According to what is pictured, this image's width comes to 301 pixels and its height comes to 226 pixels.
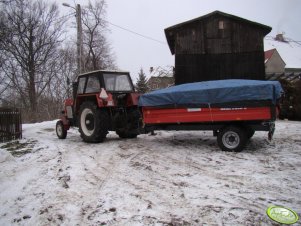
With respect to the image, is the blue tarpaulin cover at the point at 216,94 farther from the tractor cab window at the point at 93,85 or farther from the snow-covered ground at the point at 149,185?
the tractor cab window at the point at 93,85

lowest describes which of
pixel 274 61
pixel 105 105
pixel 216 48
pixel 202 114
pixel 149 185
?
pixel 149 185

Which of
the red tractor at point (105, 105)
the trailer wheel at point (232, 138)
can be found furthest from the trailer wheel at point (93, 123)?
the trailer wheel at point (232, 138)

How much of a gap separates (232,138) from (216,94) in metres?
1.23

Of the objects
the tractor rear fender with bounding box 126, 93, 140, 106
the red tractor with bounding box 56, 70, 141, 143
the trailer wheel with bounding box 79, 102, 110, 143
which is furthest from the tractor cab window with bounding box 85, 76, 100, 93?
the tractor rear fender with bounding box 126, 93, 140, 106

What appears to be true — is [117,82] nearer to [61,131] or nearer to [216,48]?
[61,131]

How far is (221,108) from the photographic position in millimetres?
8242

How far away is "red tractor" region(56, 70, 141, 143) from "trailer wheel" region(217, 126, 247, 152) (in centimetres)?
307

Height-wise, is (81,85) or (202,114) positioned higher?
(81,85)

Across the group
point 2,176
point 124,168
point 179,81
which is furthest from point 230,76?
point 2,176

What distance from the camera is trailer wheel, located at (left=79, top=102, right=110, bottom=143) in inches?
397

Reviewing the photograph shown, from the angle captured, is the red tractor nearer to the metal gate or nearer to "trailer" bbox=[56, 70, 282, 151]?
"trailer" bbox=[56, 70, 282, 151]

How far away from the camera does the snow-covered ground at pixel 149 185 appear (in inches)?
172

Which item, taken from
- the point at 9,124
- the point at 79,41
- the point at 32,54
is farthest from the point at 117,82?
the point at 32,54

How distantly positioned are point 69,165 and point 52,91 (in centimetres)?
3215
